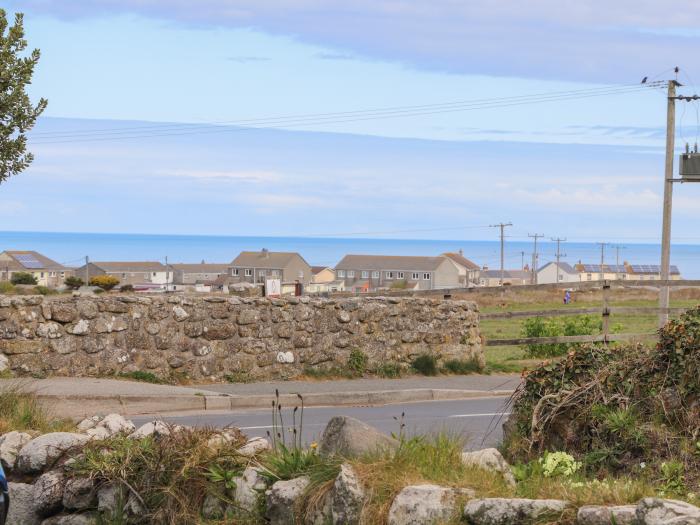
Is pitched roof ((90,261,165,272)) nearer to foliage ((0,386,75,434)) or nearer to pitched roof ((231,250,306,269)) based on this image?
pitched roof ((231,250,306,269))

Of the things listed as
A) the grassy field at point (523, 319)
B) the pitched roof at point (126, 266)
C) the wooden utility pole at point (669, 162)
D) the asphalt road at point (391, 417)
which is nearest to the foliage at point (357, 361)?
the asphalt road at point (391, 417)

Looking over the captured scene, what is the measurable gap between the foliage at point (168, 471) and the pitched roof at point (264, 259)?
9524 centimetres

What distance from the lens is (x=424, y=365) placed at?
18.9 meters

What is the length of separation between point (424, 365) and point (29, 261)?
321 feet

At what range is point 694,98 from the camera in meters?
29.5

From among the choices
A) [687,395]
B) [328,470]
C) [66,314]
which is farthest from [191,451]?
[66,314]

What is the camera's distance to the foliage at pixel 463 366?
19281 mm

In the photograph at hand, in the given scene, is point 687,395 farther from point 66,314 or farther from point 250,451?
point 66,314

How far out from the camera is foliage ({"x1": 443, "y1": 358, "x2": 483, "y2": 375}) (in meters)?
19.3

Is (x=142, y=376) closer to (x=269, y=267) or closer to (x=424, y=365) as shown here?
(x=424, y=365)

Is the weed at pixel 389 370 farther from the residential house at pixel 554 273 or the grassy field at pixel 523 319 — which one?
the residential house at pixel 554 273

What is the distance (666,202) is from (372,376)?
1469 centimetres

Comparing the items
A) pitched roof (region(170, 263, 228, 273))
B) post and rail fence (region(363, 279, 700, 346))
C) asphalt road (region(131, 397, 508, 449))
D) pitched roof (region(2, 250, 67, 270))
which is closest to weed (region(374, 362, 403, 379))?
post and rail fence (region(363, 279, 700, 346))

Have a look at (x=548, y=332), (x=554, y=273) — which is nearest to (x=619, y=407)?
(x=548, y=332)
